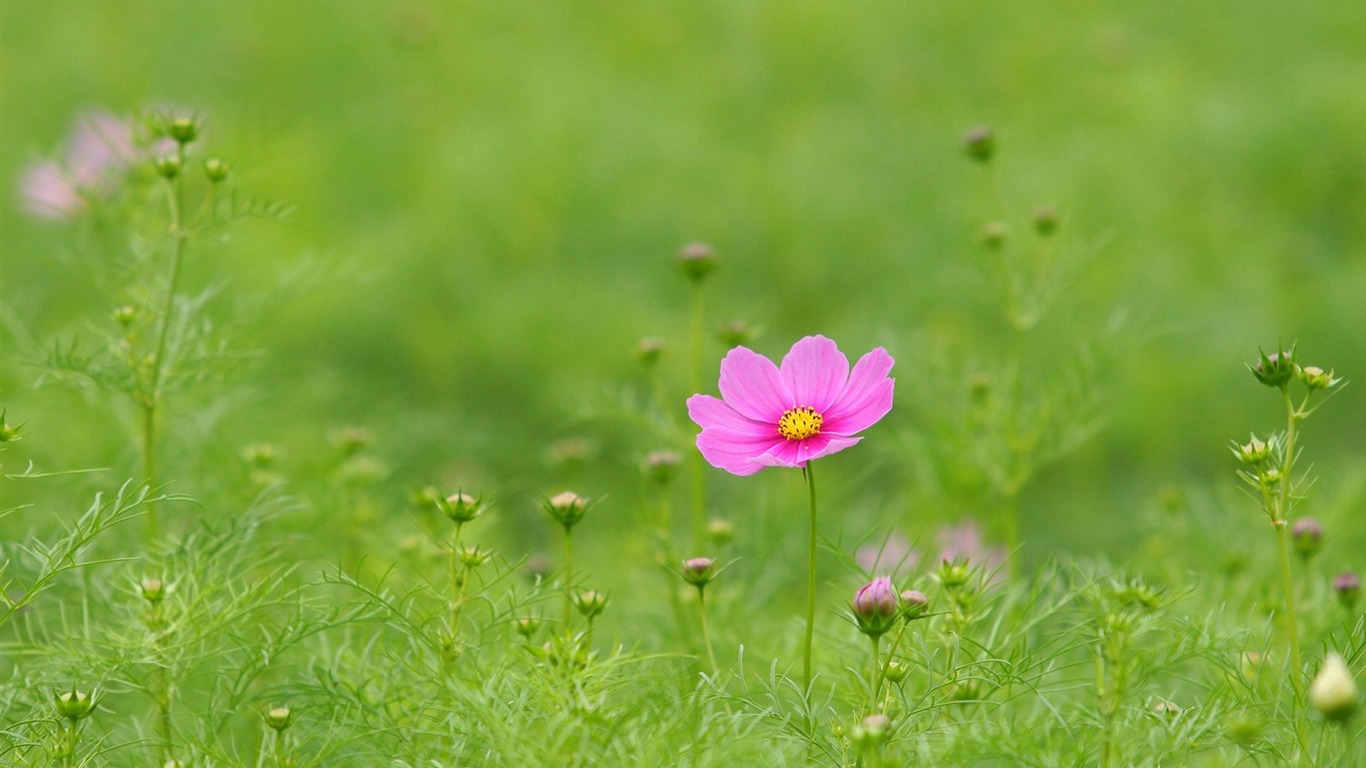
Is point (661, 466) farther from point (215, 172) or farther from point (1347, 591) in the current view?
point (1347, 591)

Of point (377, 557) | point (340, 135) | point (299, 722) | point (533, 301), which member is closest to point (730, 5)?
point (533, 301)

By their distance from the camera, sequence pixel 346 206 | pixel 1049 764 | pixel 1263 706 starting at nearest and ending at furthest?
pixel 1049 764, pixel 1263 706, pixel 346 206

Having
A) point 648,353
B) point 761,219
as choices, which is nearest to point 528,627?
point 648,353

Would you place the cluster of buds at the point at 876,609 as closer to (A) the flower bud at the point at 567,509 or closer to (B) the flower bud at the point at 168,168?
(A) the flower bud at the point at 567,509

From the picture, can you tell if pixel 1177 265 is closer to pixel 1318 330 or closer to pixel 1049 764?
pixel 1318 330

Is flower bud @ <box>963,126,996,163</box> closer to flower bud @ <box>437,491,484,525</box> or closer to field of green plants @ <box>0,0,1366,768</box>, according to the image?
field of green plants @ <box>0,0,1366,768</box>

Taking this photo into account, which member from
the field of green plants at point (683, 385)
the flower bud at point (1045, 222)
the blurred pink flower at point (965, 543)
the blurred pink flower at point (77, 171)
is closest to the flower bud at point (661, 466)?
the field of green plants at point (683, 385)
